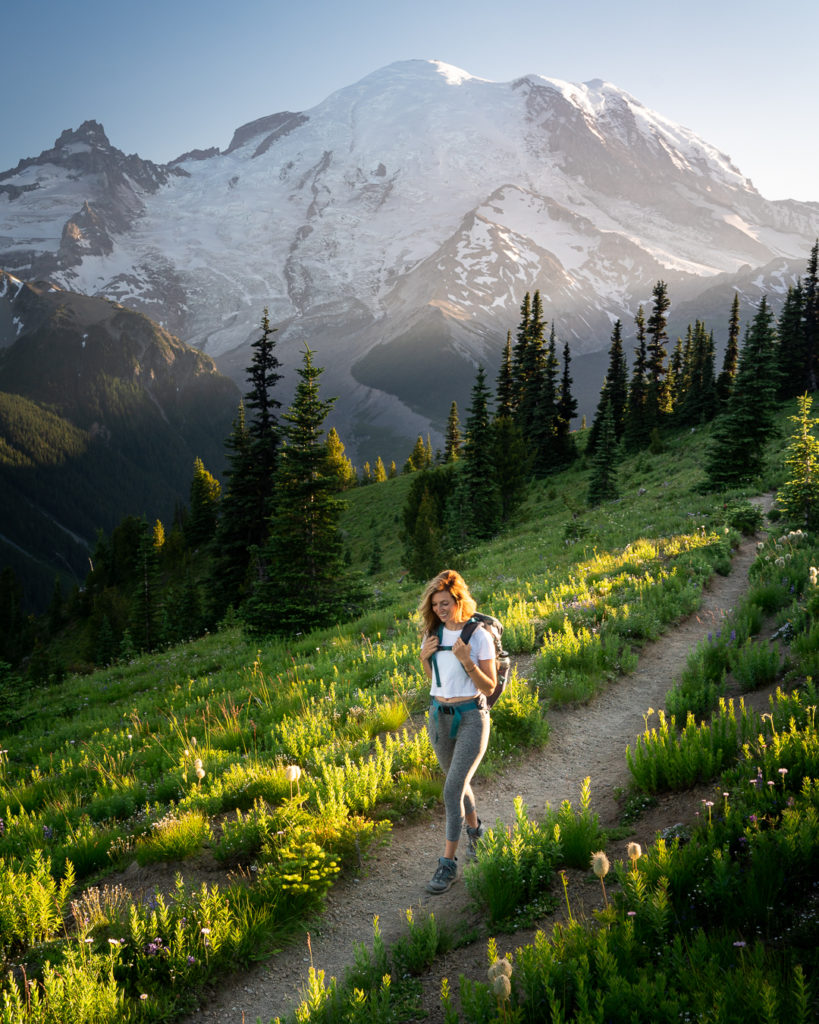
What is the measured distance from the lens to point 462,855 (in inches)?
199

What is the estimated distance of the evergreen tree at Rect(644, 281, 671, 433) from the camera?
5356 cm

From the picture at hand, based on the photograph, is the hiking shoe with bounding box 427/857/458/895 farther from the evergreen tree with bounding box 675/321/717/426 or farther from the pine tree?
the evergreen tree with bounding box 675/321/717/426

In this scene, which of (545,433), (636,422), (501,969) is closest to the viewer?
(501,969)

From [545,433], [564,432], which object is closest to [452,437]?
[564,432]

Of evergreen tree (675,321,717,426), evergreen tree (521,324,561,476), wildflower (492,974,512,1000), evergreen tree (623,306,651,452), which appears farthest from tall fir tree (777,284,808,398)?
wildflower (492,974,512,1000)

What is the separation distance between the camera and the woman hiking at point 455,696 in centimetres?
448

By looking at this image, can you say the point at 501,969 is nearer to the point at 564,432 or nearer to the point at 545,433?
the point at 545,433

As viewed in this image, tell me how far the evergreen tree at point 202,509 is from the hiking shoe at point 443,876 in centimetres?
6588

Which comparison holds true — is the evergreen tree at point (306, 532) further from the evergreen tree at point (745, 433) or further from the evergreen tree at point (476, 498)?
the evergreen tree at point (476, 498)

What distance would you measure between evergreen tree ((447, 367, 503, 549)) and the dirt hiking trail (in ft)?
90.1

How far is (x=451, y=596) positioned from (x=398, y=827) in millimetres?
2729

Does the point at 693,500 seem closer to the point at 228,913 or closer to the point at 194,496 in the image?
the point at 228,913

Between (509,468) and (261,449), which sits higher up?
(261,449)

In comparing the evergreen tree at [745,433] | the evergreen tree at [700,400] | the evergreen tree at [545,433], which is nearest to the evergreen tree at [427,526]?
the evergreen tree at [545,433]
